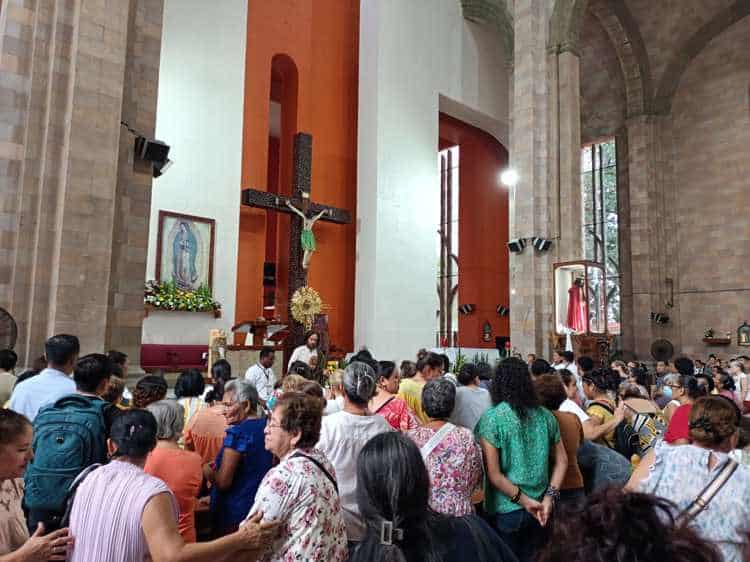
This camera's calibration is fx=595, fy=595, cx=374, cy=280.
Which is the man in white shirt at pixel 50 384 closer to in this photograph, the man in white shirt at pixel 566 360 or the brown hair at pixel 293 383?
the brown hair at pixel 293 383

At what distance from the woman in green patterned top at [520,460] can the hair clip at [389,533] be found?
1.24 metres

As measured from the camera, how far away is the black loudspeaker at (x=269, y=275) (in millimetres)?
13134

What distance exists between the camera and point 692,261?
17.5 m

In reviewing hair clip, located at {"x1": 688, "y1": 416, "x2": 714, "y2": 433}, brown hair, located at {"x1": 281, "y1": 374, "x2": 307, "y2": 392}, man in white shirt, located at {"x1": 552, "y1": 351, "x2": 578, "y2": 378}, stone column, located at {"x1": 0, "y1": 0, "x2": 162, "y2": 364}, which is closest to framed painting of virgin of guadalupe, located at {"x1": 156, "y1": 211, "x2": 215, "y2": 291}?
stone column, located at {"x1": 0, "y1": 0, "x2": 162, "y2": 364}

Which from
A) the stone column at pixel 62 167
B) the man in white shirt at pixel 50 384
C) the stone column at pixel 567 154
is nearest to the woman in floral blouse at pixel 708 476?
the man in white shirt at pixel 50 384

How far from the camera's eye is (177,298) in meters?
10.7

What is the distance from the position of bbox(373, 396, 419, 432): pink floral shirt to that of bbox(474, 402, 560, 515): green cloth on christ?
0.43 meters

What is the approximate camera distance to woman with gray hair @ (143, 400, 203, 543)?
2.41 metres

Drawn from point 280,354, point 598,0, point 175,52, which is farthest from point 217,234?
point 598,0

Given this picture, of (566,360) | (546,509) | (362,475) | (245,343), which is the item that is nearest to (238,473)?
(362,475)

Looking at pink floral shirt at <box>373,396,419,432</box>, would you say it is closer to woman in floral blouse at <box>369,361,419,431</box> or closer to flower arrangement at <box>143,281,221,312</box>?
woman in floral blouse at <box>369,361,419,431</box>

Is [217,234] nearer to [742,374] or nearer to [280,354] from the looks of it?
[280,354]

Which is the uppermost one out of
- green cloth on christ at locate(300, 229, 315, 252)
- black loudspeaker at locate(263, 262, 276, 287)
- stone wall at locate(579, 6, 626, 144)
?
stone wall at locate(579, 6, 626, 144)

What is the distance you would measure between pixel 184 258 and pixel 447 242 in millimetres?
13299
